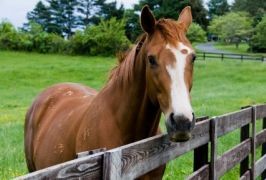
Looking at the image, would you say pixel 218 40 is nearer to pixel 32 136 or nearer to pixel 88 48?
pixel 88 48

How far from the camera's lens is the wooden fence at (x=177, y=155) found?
223 centimetres

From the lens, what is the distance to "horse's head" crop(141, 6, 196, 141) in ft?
9.67

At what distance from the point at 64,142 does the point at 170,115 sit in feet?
5.22

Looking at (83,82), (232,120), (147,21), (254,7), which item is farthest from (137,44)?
(254,7)

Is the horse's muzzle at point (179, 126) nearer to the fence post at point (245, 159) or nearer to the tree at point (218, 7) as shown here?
the fence post at point (245, 159)

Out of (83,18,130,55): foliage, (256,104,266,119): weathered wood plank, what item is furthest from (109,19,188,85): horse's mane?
(83,18,130,55): foliage

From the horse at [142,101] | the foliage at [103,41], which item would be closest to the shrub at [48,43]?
the foliage at [103,41]

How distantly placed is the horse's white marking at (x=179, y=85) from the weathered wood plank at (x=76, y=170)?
0.75 m

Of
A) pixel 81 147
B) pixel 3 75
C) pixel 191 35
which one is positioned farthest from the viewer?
pixel 191 35

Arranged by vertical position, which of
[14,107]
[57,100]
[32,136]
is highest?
[57,100]

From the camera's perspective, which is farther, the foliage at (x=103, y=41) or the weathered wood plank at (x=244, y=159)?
the foliage at (x=103, y=41)

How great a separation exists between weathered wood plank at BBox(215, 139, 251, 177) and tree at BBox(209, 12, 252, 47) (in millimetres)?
76122

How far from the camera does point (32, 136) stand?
5.76 metres

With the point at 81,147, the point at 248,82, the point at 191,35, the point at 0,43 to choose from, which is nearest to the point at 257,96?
the point at 248,82
